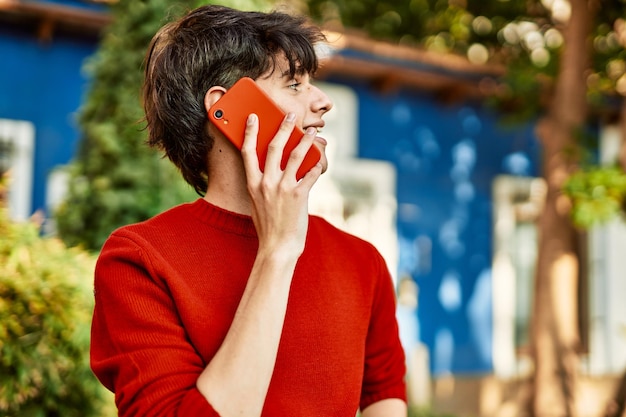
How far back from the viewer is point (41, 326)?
10.9ft

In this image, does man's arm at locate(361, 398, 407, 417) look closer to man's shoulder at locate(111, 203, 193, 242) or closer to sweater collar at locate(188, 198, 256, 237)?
sweater collar at locate(188, 198, 256, 237)

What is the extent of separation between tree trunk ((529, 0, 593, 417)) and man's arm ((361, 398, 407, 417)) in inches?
213

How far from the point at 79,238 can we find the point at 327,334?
3.54 m

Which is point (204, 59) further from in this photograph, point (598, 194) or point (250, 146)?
point (598, 194)

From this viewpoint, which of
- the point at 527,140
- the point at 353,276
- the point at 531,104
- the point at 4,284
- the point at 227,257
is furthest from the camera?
the point at 527,140

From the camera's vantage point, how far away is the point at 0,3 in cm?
620

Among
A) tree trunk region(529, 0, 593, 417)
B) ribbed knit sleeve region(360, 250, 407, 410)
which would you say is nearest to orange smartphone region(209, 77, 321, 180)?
ribbed knit sleeve region(360, 250, 407, 410)

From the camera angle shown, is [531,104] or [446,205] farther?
[446,205]

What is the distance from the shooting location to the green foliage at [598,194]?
5.92 meters

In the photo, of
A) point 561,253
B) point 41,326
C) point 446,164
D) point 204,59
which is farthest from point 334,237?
point 446,164

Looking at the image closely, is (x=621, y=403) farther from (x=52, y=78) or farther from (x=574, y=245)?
(x=52, y=78)

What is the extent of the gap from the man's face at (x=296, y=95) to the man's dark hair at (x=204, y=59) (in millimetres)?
15

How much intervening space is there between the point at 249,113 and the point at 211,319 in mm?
422

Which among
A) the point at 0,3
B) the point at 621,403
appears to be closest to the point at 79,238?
the point at 0,3
